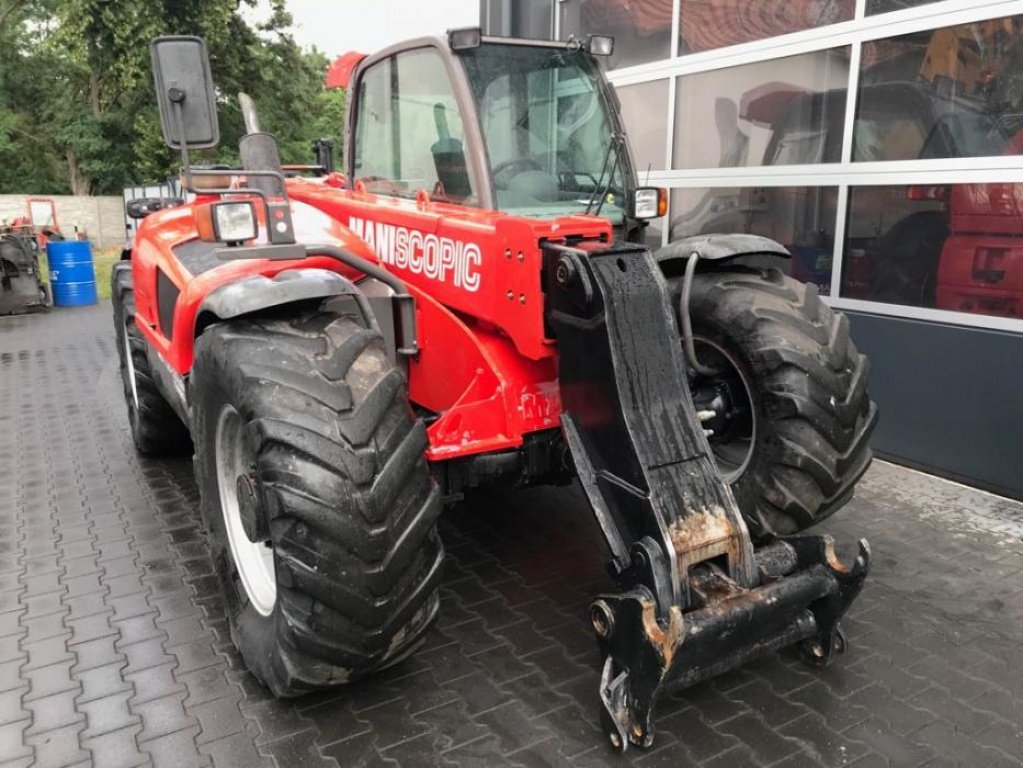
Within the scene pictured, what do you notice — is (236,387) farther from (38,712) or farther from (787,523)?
(787,523)

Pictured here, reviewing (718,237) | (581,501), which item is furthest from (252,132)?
(581,501)

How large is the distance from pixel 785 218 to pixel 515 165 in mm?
3512

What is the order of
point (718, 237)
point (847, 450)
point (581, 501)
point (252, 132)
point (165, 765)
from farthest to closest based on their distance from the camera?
point (581, 501) → point (252, 132) → point (718, 237) → point (847, 450) → point (165, 765)

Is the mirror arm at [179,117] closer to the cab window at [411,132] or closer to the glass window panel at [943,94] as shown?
the cab window at [411,132]

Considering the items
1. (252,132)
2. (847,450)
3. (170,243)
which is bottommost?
(847,450)

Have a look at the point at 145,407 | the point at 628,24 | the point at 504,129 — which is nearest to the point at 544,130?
the point at 504,129

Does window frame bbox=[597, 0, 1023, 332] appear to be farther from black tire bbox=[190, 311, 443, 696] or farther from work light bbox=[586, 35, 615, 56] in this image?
black tire bbox=[190, 311, 443, 696]

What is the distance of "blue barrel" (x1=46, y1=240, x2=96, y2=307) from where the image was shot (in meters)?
12.6

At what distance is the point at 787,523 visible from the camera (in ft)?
10.9

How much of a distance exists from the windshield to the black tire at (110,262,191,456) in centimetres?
298

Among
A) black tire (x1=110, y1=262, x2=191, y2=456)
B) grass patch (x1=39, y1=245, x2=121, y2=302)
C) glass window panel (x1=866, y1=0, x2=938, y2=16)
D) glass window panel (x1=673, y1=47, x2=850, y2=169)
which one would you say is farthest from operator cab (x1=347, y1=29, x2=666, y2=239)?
grass patch (x1=39, y1=245, x2=121, y2=302)

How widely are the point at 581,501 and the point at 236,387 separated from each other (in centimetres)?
247

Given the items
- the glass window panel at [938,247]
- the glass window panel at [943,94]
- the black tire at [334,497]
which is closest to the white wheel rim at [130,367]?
the black tire at [334,497]

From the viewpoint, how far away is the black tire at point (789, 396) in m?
3.21
